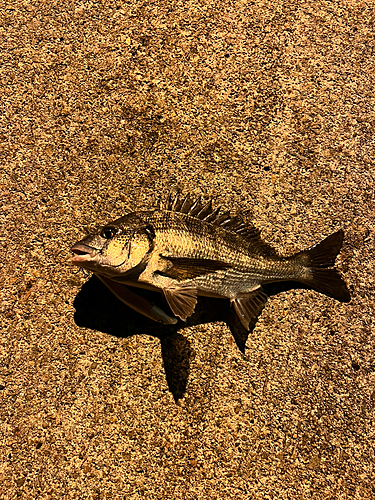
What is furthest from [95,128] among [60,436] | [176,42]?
[60,436]

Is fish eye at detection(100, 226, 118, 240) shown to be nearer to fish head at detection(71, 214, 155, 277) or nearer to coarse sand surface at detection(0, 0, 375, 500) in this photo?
fish head at detection(71, 214, 155, 277)

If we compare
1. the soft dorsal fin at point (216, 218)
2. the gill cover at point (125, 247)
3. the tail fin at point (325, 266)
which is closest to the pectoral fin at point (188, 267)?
the gill cover at point (125, 247)

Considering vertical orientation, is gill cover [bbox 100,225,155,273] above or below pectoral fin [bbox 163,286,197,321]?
above

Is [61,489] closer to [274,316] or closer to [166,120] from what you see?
[274,316]

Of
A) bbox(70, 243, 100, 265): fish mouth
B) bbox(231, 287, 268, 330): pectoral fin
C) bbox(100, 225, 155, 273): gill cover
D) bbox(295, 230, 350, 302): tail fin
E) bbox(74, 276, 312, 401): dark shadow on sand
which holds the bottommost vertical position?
bbox(74, 276, 312, 401): dark shadow on sand

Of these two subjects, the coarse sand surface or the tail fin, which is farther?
the tail fin

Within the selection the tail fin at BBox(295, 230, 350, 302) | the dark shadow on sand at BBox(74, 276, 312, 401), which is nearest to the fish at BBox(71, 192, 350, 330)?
the tail fin at BBox(295, 230, 350, 302)

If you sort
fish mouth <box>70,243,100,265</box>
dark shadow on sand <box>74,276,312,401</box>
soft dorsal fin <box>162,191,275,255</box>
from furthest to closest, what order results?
dark shadow on sand <box>74,276,312,401</box>
soft dorsal fin <box>162,191,275,255</box>
fish mouth <box>70,243,100,265</box>
